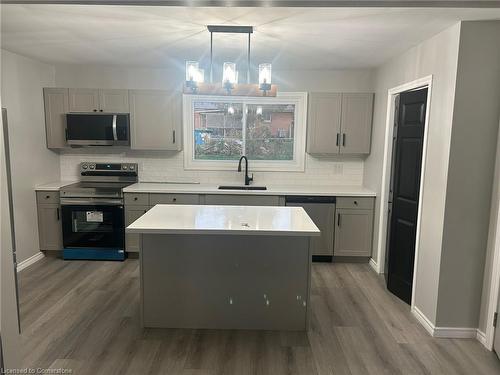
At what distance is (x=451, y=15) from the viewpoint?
7.79 ft

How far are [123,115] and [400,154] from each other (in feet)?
10.8

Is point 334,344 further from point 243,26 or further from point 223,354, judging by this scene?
point 243,26

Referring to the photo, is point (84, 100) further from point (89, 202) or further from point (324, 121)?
point (324, 121)

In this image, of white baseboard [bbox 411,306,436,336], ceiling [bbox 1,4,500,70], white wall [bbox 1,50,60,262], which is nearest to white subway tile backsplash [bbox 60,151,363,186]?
white wall [bbox 1,50,60,262]

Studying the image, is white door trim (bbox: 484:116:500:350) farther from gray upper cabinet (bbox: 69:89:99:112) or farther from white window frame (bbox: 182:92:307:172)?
gray upper cabinet (bbox: 69:89:99:112)

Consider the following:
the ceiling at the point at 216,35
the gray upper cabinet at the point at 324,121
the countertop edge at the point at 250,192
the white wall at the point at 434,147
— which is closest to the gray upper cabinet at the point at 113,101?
the ceiling at the point at 216,35

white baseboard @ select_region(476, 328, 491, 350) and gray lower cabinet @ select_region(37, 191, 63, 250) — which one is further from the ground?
gray lower cabinet @ select_region(37, 191, 63, 250)

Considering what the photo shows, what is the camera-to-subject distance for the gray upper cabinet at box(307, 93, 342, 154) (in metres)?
4.45

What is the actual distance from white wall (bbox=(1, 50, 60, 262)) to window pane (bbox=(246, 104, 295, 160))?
2.63m

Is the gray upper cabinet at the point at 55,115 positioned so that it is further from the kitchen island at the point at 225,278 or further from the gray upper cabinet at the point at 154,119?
the kitchen island at the point at 225,278

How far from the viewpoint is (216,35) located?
3.03m

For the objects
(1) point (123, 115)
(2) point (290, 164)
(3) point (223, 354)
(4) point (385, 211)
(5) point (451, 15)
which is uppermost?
(5) point (451, 15)

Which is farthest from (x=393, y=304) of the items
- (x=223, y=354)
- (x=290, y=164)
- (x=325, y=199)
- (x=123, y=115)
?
(x=123, y=115)

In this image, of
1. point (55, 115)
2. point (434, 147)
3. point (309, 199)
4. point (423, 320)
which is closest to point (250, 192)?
point (309, 199)
